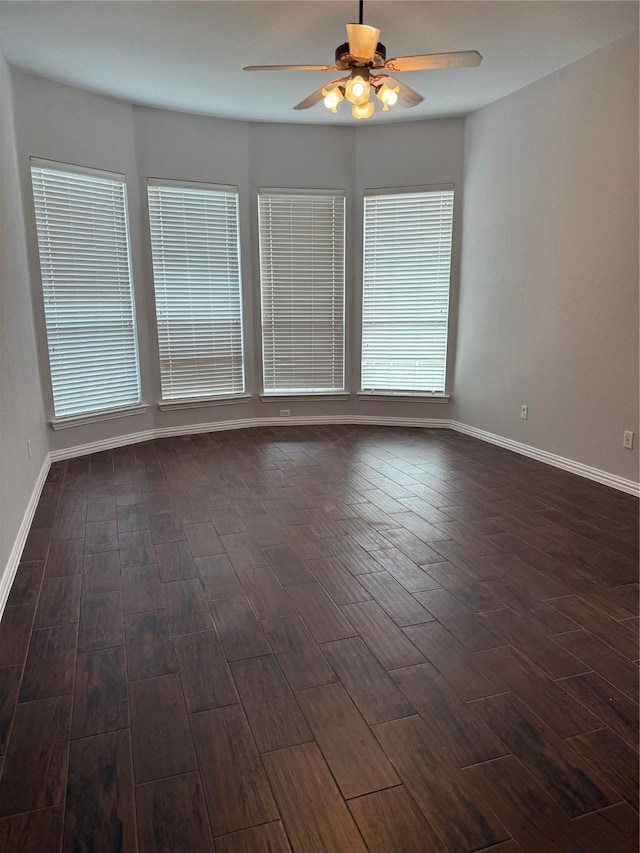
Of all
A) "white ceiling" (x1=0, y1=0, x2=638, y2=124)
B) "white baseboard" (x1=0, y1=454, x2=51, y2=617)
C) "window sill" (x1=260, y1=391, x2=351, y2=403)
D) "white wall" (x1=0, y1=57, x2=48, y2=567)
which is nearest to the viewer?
"white baseboard" (x1=0, y1=454, x2=51, y2=617)

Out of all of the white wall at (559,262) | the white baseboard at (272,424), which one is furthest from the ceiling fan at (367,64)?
the white baseboard at (272,424)

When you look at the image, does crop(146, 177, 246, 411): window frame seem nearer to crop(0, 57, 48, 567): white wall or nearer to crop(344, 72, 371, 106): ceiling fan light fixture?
crop(0, 57, 48, 567): white wall

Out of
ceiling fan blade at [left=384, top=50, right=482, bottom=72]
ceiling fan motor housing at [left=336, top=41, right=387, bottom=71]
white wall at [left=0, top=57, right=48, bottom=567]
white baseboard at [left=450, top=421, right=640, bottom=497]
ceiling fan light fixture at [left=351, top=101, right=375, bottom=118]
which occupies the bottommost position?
white baseboard at [left=450, top=421, right=640, bottom=497]

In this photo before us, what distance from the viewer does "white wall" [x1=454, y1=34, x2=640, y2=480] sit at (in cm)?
394

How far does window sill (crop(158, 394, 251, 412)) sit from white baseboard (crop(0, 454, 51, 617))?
148cm

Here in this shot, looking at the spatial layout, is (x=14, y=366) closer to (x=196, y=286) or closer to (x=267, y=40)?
(x=196, y=286)

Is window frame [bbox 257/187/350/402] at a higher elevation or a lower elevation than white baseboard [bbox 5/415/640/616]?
higher

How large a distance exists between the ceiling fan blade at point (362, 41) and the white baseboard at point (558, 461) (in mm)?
3141

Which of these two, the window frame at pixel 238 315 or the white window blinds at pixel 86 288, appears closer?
the white window blinds at pixel 86 288

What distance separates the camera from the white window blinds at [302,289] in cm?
593

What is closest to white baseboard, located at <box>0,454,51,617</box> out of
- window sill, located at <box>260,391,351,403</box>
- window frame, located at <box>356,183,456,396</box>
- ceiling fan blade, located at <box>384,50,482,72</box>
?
window sill, located at <box>260,391,351,403</box>

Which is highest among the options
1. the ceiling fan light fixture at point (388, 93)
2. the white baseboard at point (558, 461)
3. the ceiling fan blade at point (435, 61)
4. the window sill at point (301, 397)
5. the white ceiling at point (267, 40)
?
the white ceiling at point (267, 40)

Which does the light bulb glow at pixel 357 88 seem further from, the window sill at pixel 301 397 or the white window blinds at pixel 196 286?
the window sill at pixel 301 397

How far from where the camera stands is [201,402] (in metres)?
5.93
